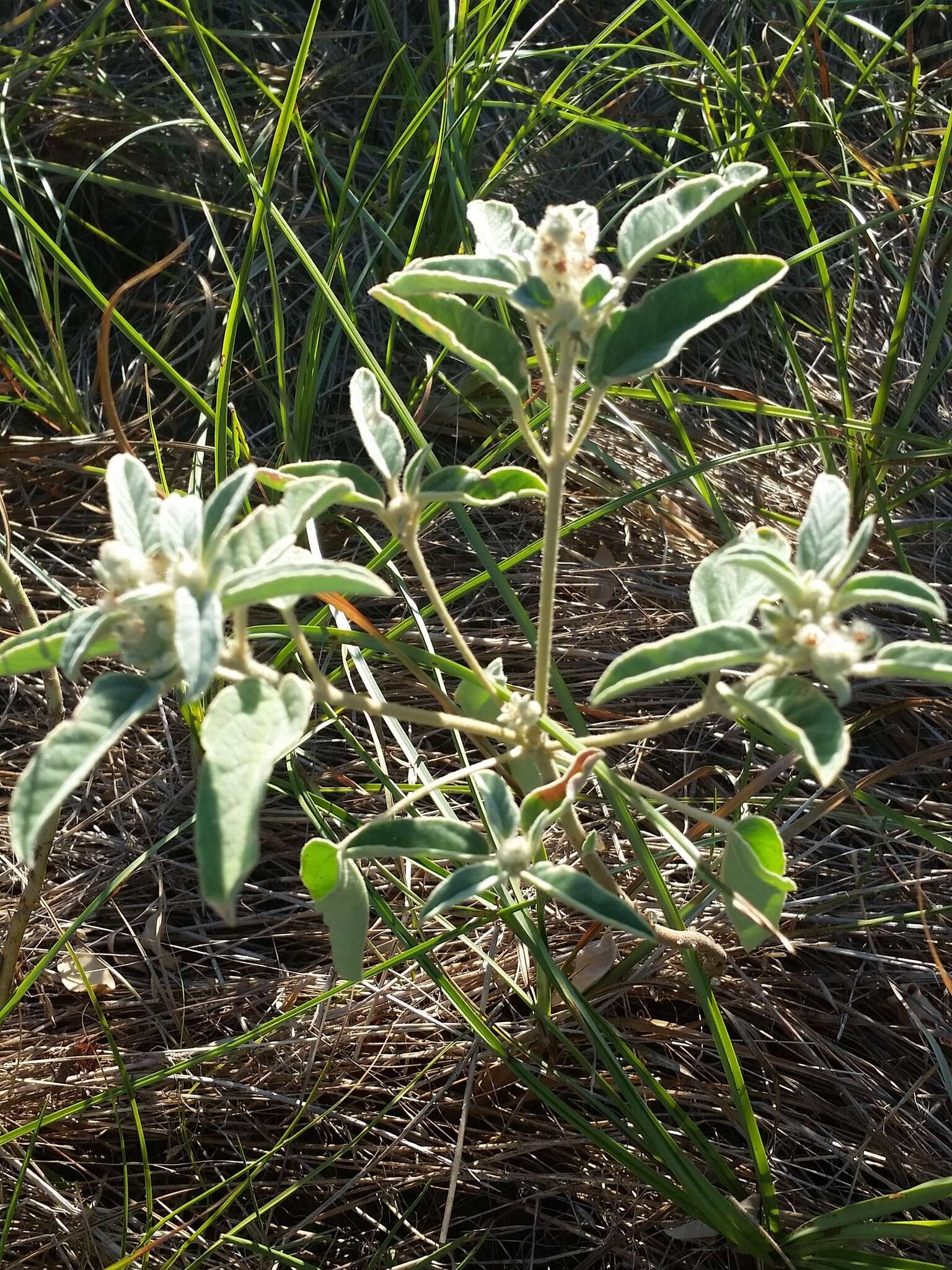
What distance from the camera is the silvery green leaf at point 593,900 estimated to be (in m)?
0.93

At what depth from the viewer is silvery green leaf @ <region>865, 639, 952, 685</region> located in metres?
0.86

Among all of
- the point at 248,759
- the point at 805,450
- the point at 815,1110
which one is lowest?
the point at 815,1110

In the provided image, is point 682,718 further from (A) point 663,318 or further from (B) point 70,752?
(B) point 70,752

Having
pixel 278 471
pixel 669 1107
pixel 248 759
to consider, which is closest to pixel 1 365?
pixel 278 471

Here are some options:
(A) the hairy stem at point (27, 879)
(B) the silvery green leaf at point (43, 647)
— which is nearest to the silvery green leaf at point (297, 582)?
(B) the silvery green leaf at point (43, 647)

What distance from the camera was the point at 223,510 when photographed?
0.85 meters

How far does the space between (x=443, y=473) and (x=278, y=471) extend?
16 cm

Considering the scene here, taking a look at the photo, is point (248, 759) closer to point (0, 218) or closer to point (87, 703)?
point (87, 703)

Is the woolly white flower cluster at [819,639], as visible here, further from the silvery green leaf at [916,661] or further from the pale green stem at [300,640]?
the pale green stem at [300,640]

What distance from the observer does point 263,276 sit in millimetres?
2184

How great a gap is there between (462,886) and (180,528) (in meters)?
0.38

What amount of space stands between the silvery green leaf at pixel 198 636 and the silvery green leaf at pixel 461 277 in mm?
335

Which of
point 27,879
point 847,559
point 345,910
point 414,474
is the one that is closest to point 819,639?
point 847,559

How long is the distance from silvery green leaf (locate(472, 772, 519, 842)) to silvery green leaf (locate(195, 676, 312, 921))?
26cm
